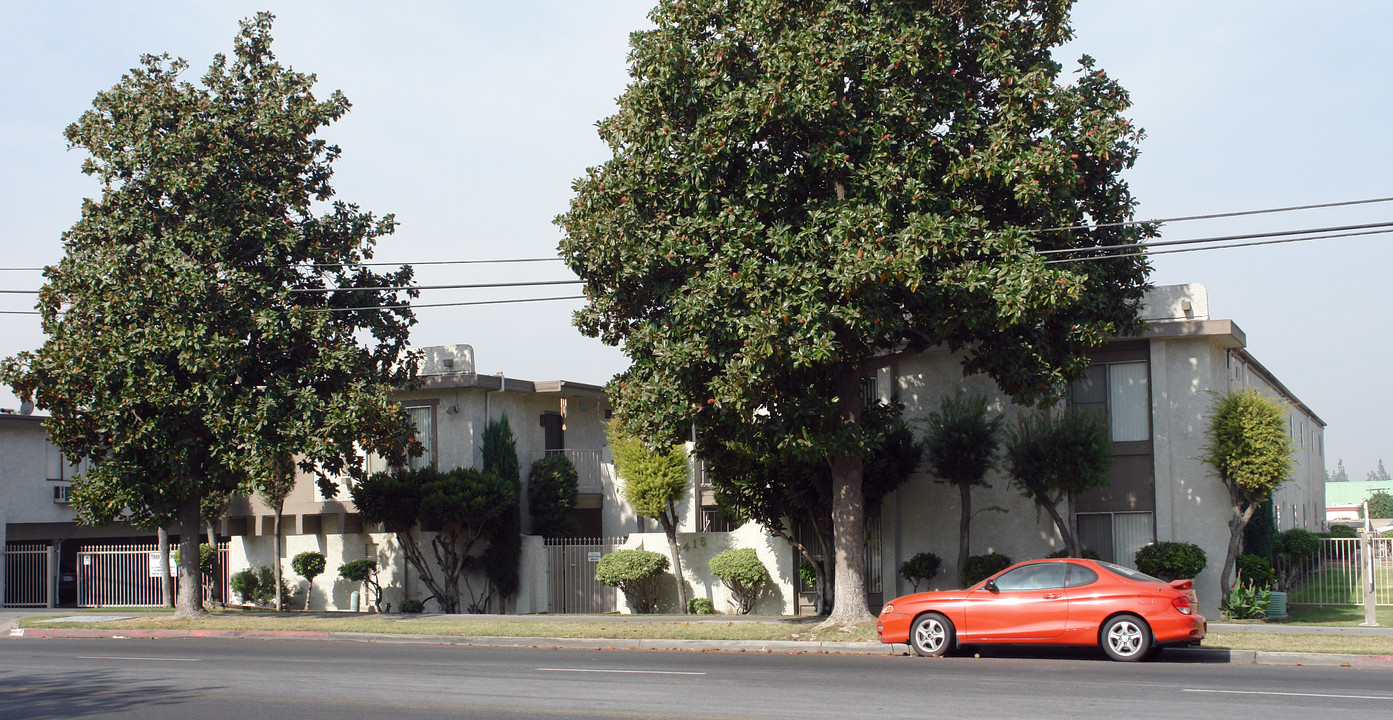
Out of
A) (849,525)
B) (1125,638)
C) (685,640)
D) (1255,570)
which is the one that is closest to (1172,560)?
(1255,570)

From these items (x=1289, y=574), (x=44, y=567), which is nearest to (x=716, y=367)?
(x=1289, y=574)

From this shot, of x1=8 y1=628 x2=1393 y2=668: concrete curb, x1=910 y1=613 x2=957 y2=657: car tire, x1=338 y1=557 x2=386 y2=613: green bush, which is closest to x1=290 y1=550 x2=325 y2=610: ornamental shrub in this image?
x1=338 y1=557 x2=386 y2=613: green bush

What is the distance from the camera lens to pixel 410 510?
28.7m

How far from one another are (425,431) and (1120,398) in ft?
57.6

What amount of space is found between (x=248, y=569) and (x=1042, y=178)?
24.3 meters

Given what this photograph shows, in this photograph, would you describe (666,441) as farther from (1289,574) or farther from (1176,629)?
(1289,574)

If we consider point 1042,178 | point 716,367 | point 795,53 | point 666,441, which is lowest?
point 666,441

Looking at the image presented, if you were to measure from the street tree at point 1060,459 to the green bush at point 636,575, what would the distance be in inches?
338

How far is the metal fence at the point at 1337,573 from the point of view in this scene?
2098 cm

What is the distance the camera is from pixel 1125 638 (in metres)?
15.2

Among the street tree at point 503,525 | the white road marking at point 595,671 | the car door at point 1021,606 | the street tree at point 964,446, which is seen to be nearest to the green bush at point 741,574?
the street tree at point 964,446

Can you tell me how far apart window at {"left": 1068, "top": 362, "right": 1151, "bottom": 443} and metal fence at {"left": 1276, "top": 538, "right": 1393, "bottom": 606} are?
13.0 ft

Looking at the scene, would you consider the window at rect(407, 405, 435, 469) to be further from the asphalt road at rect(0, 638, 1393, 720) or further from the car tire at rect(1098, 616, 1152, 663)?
the car tire at rect(1098, 616, 1152, 663)

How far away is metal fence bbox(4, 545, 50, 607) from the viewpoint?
33.4 metres
